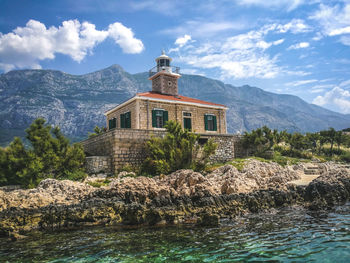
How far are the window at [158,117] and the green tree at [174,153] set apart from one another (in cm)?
488

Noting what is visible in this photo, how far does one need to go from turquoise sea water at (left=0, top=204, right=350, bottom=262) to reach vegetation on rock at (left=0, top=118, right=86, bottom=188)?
648 cm

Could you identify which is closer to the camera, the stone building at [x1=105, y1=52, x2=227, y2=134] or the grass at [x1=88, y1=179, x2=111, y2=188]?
the grass at [x1=88, y1=179, x2=111, y2=188]

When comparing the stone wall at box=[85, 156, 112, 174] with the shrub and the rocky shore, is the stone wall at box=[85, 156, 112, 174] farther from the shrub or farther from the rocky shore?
Answer: the shrub

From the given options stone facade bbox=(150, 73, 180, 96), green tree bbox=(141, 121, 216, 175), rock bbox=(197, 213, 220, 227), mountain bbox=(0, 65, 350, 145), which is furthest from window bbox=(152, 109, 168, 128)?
mountain bbox=(0, 65, 350, 145)

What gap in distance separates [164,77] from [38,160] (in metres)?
14.9

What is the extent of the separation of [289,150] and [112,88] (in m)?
154

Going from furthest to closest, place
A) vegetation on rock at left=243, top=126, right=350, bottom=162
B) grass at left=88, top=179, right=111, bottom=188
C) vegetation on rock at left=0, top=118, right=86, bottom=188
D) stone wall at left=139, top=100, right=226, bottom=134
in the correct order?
vegetation on rock at left=243, top=126, right=350, bottom=162, stone wall at left=139, top=100, right=226, bottom=134, vegetation on rock at left=0, top=118, right=86, bottom=188, grass at left=88, top=179, right=111, bottom=188

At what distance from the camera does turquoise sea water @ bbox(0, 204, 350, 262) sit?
5.02 m

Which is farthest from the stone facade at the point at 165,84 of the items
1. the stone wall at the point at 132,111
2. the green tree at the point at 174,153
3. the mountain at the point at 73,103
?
the mountain at the point at 73,103

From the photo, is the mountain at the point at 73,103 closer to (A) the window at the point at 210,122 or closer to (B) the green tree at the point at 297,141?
(A) the window at the point at 210,122

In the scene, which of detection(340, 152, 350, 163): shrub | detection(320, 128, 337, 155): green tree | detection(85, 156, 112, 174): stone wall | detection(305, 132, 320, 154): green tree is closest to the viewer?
detection(85, 156, 112, 174): stone wall

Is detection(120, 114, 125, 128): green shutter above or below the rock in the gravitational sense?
above

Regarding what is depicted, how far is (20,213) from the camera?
8297mm

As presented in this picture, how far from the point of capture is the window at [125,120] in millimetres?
21266
